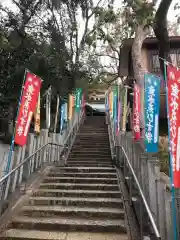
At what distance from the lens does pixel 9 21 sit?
11711 millimetres

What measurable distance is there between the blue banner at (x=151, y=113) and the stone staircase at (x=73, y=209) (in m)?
1.65

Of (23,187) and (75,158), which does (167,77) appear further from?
(75,158)

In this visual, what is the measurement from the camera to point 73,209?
4.91 m

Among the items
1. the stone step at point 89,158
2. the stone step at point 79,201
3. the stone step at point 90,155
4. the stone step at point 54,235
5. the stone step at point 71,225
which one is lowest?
the stone step at point 54,235

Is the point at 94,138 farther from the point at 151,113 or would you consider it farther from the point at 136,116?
the point at 151,113

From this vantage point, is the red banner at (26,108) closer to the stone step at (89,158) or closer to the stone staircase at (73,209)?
the stone staircase at (73,209)

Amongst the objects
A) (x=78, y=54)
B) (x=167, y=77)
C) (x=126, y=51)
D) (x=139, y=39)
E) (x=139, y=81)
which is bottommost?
(x=167, y=77)

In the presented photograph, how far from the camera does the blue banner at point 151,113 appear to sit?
→ 466 centimetres

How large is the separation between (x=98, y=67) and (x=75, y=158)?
1258cm

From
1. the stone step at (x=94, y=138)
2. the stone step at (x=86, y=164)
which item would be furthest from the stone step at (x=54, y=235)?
the stone step at (x=94, y=138)

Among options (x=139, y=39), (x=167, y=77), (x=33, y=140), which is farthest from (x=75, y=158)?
(x=167, y=77)

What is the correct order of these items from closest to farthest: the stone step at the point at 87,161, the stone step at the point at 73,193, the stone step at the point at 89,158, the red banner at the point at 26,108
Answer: the red banner at the point at 26,108
the stone step at the point at 73,193
the stone step at the point at 87,161
the stone step at the point at 89,158

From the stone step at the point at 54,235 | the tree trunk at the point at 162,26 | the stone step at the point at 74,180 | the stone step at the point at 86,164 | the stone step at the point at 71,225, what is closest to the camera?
the stone step at the point at 54,235

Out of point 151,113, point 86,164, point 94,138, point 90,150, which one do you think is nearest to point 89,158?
point 86,164
